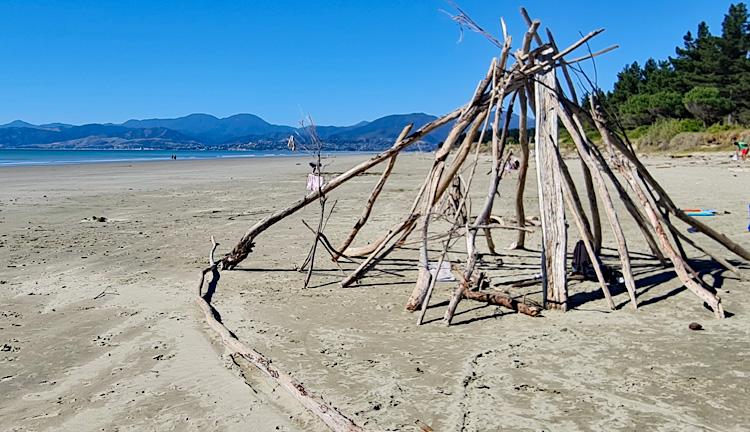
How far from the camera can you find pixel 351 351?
188 inches

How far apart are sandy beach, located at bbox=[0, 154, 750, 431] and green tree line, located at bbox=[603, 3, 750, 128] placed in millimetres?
40021

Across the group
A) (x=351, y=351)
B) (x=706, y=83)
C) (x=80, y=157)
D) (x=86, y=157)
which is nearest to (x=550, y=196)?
(x=351, y=351)

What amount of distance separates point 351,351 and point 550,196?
250cm

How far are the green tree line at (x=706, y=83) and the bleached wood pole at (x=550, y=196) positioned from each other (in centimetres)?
4096

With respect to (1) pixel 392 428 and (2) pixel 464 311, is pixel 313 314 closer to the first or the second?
(2) pixel 464 311

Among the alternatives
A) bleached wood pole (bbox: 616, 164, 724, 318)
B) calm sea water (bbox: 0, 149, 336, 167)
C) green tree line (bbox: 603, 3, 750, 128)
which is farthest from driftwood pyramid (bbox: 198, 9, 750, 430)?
calm sea water (bbox: 0, 149, 336, 167)

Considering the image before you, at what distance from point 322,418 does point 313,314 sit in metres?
2.40

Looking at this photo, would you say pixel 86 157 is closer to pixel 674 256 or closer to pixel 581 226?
pixel 581 226

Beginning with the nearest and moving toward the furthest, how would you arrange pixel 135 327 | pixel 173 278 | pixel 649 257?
pixel 135 327, pixel 173 278, pixel 649 257

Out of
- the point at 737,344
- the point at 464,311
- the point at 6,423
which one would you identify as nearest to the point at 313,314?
the point at 464,311

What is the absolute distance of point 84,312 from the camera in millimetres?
5938

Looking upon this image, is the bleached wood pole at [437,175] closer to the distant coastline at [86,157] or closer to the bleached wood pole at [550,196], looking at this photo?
the bleached wood pole at [550,196]

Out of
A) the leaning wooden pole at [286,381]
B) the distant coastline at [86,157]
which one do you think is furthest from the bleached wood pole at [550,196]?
the distant coastline at [86,157]

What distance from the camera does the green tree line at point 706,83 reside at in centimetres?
4316
